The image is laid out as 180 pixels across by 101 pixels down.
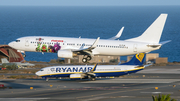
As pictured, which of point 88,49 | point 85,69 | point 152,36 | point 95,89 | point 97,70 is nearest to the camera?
point 95,89

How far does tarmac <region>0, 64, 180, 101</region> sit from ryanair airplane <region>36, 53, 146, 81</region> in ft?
4.88

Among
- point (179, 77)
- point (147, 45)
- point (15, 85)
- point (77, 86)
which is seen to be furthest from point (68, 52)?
point (179, 77)

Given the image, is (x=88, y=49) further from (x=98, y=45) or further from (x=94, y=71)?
(x=94, y=71)

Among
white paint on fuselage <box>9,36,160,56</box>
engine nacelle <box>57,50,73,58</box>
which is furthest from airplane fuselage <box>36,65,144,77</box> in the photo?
engine nacelle <box>57,50,73,58</box>

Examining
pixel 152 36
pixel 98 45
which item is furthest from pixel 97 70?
pixel 152 36

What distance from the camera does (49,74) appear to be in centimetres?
8119

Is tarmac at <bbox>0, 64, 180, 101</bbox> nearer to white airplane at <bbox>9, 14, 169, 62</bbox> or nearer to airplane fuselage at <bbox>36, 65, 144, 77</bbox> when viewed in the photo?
airplane fuselage at <bbox>36, 65, 144, 77</bbox>

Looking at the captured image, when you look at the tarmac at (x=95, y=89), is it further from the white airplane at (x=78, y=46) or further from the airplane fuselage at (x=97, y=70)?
the white airplane at (x=78, y=46)

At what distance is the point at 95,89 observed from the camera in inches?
2618

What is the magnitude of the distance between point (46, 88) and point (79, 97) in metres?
12.7

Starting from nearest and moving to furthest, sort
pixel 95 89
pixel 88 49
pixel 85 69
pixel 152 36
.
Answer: pixel 95 89 < pixel 88 49 < pixel 152 36 < pixel 85 69

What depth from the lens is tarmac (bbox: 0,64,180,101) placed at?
57.6m

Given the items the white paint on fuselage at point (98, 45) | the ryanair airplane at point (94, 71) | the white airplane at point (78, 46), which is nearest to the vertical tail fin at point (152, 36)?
the white airplane at point (78, 46)

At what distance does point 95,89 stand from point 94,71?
44.9 ft
